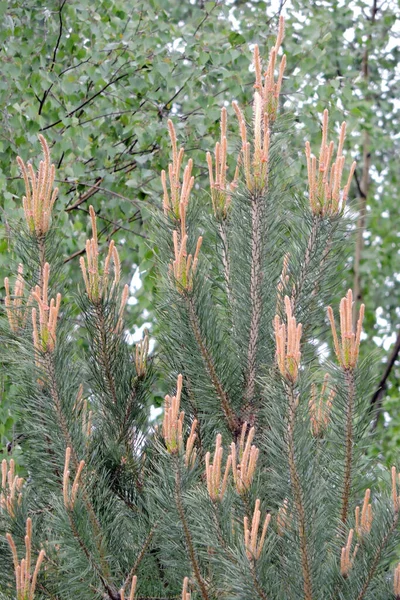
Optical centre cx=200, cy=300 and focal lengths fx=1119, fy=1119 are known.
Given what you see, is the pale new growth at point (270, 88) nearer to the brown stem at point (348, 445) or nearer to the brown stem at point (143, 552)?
the brown stem at point (348, 445)

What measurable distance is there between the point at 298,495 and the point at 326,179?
0.74 metres

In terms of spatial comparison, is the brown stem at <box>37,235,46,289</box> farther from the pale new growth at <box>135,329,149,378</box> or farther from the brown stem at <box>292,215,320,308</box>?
the brown stem at <box>292,215,320,308</box>

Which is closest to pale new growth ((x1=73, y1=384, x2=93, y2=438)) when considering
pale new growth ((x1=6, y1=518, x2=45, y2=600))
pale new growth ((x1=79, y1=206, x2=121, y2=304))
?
pale new growth ((x1=79, y1=206, x2=121, y2=304))

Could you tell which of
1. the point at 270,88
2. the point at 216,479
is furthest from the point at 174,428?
the point at 270,88

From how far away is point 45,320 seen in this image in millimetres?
2566

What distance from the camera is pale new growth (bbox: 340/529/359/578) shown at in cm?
244

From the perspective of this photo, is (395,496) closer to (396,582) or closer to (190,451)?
(396,582)

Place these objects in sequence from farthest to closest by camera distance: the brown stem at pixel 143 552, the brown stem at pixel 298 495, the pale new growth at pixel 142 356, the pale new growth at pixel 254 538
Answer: the pale new growth at pixel 142 356 → the brown stem at pixel 143 552 → the brown stem at pixel 298 495 → the pale new growth at pixel 254 538

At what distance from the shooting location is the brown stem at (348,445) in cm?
250

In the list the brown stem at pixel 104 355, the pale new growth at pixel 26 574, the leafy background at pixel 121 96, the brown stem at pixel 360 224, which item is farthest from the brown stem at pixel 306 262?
the brown stem at pixel 360 224

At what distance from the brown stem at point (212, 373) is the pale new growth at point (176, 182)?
0.79 ft

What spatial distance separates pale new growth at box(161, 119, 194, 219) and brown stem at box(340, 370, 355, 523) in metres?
0.58

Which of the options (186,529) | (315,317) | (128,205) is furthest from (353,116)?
(186,529)

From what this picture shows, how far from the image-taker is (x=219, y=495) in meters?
2.39
